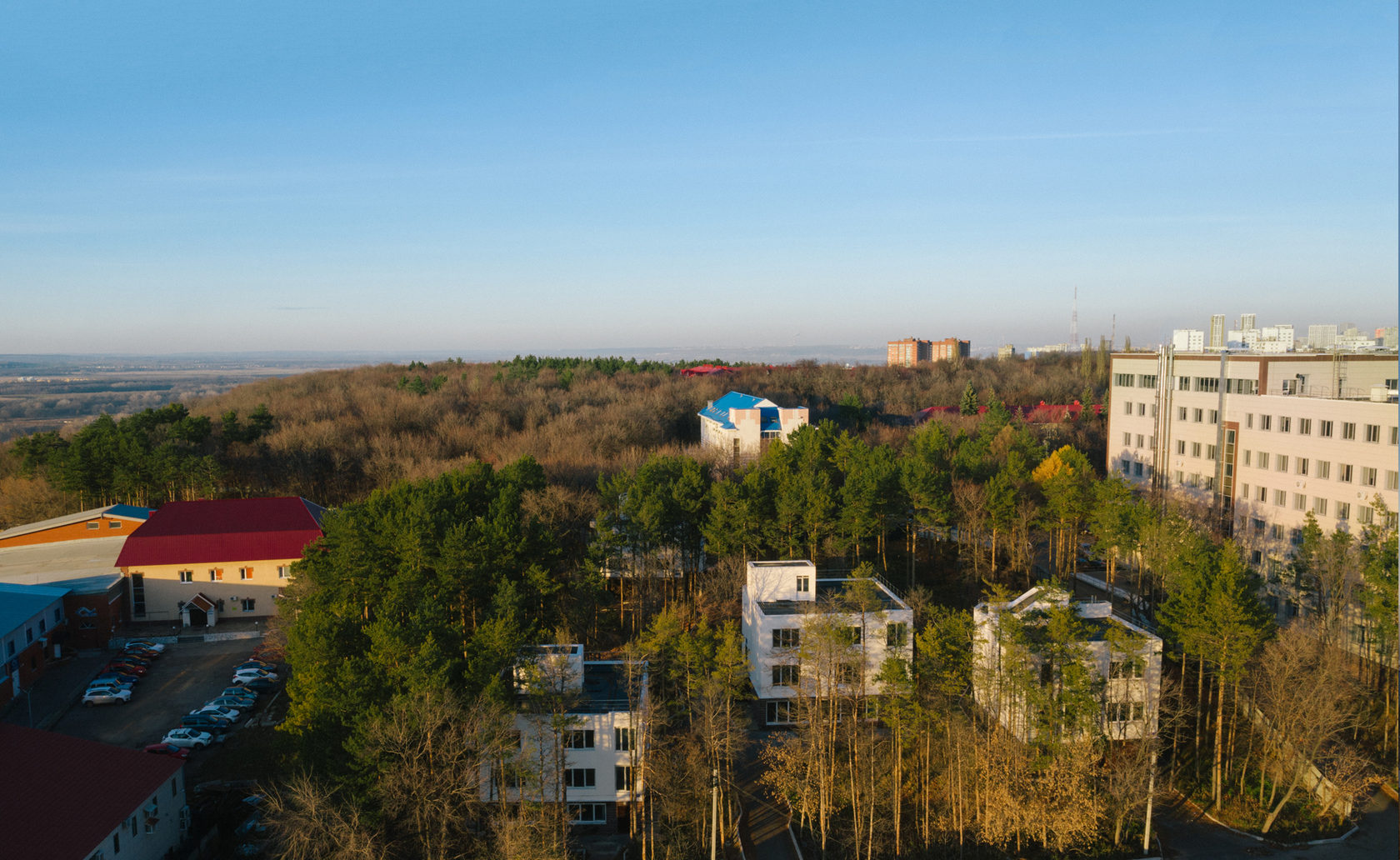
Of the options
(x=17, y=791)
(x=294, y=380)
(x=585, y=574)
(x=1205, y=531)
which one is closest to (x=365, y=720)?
(x=17, y=791)

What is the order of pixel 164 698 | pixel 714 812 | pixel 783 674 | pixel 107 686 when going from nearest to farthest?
pixel 714 812 → pixel 783 674 → pixel 107 686 → pixel 164 698

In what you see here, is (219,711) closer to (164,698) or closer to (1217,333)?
(164,698)

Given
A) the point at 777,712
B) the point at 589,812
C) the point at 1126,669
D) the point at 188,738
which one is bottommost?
the point at 589,812

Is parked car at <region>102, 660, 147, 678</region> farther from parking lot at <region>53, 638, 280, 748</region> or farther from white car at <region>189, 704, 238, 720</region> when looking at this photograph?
white car at <region>189, 704, 238, 720</region>

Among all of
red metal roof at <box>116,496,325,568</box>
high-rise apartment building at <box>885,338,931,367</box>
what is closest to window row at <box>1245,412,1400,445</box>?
red metal roof at <box>116,496,325,568</box>

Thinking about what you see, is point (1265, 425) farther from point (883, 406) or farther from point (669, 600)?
point (883, 406)

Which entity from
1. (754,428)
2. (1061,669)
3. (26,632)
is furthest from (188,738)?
(754,428)
